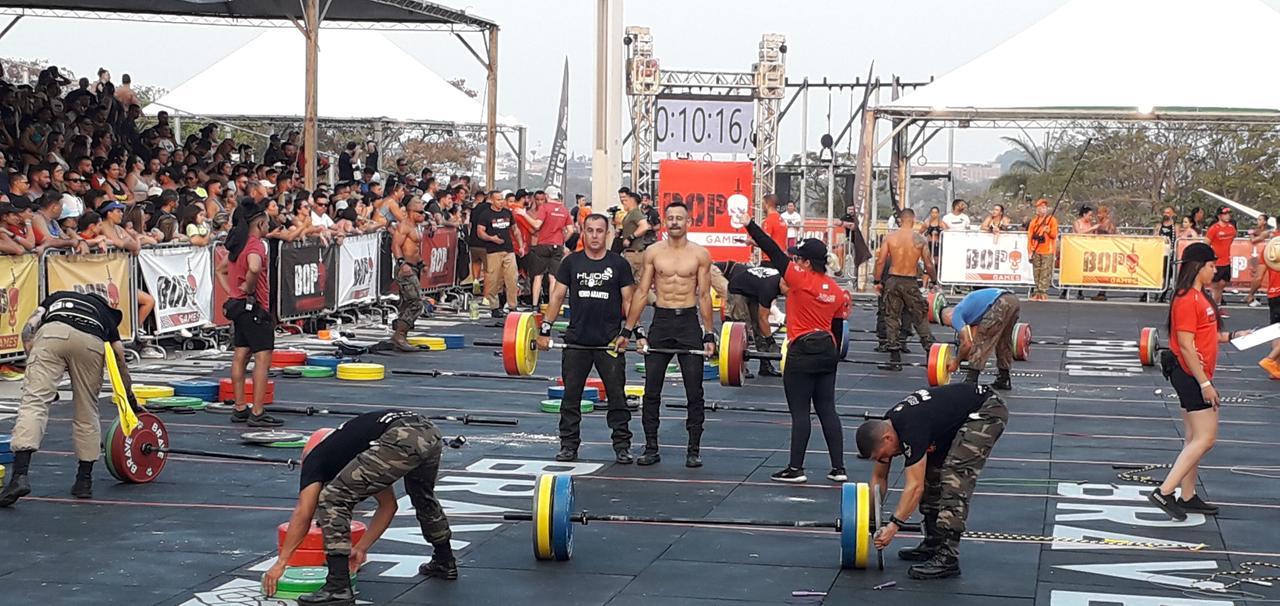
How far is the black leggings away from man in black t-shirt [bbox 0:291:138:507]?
437cm

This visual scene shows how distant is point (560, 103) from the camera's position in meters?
43.6

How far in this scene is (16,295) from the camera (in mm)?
14789

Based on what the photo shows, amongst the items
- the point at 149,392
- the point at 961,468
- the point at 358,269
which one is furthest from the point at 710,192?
the point at 961,468

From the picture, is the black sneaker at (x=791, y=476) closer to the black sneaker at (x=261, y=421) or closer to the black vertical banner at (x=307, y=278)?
the black sneaker at (x=261, y=421)

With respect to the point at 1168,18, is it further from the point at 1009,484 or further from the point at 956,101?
the point at 1009,484

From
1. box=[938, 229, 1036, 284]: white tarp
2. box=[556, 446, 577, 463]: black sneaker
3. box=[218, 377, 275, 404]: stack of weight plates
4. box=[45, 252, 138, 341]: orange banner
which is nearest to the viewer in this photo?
box=[556, 446, 577, 463]: black sneaker

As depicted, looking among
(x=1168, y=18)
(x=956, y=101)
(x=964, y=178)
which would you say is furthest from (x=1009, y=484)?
(x=964, y=178)

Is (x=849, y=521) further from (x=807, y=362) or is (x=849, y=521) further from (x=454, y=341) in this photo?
(x=454, y=341)

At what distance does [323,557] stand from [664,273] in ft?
14.2

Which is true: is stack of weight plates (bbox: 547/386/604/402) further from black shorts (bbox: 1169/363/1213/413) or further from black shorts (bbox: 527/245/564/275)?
black shorts (bbox: 527/245/564/275)

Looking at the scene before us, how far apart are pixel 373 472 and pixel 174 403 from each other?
6.77m

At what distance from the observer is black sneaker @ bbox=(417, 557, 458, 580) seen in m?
8.09

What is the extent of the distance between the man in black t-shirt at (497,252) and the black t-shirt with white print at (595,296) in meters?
12.1

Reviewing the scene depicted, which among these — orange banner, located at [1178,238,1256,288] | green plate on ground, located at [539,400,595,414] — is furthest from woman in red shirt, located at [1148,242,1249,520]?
orange banner, located at [1178,238,1256,288]
